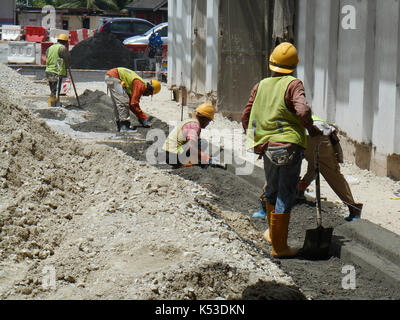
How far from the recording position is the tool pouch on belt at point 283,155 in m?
5.70

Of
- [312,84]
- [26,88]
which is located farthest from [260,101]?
[26,88]

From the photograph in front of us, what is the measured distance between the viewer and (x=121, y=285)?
15.1ft

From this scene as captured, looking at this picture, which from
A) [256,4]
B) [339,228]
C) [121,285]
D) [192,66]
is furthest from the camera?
[192,66]

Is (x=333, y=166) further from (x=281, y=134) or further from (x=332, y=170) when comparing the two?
(x=281, y=134)

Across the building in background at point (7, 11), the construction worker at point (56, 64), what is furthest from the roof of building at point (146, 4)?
the construction worker at point (56, 64)

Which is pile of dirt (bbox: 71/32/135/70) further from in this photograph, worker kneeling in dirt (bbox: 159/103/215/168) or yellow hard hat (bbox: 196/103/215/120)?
yellow hard hat (bbox: 196/103/215/120)

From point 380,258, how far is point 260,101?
167 centimetres

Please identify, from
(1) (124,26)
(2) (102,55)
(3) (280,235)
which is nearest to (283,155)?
(3) (280,235)

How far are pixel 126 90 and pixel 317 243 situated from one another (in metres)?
6.92

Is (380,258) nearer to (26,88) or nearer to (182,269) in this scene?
(182,269)

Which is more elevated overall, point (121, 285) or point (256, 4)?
point (256, 4)

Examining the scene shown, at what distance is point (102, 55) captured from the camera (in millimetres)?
27344

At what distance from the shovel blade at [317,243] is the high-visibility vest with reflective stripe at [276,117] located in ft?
2.54

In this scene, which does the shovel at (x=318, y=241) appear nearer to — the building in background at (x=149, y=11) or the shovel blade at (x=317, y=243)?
the shovel blade at (x=317, y=243)
